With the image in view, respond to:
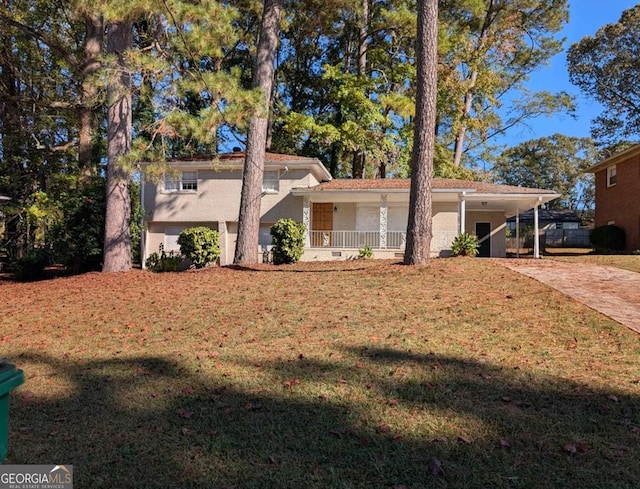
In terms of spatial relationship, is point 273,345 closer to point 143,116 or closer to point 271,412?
point 271,412

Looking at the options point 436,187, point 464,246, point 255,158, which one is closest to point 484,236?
point 436,187

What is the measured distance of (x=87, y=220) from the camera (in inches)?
617

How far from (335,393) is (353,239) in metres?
15.1

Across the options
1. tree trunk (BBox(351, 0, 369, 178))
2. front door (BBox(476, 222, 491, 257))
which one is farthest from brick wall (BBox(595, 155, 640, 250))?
tree trunk (BBox(351, 0, 369, 178))

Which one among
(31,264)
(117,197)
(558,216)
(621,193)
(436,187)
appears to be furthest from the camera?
(558,216)

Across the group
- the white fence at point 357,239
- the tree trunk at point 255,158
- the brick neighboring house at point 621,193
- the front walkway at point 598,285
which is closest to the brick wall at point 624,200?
the brick neighboring house at point 621,193

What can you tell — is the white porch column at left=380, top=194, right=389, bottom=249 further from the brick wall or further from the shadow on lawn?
the shadow on lawn

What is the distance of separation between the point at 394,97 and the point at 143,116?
1268 cm

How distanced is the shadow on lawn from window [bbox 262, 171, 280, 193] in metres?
15.1

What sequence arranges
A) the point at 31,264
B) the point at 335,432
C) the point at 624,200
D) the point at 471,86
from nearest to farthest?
1. the point at 335,432
2. the point at 31,264
3. the point at 624,200
4. the point at 471,86

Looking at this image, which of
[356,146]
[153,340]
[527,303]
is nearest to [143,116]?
[356,146]

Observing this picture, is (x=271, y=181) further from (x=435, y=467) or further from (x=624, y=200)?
(x=435, y=467)

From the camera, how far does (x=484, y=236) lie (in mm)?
21484

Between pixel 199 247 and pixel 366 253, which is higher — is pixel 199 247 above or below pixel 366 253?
above
